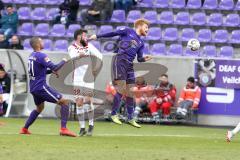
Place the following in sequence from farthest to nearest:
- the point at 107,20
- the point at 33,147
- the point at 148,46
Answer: the point at 107,20
the point at 148,46
the point at 33,147

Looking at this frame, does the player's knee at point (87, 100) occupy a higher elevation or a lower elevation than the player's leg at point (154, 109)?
higher

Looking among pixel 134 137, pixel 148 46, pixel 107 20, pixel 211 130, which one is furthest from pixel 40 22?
pixel 134 137

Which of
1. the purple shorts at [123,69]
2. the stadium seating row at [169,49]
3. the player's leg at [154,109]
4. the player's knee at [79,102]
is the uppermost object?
the purple shorts at [123,69]

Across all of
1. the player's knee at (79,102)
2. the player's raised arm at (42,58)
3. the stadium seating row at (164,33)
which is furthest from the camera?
the stadium seating row at (164,33)

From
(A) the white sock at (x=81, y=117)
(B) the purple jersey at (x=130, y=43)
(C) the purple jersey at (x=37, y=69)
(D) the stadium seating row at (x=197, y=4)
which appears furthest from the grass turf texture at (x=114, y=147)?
(D) the stadium seating row at (x=197, y=4)

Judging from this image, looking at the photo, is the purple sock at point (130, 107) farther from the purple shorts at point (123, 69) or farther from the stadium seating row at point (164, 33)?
the stadium seating row at point (164, 33)

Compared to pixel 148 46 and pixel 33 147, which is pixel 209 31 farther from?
pixel 33 147

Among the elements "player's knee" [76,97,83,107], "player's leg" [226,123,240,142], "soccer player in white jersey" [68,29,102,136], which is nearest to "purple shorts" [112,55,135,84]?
"soccer player in white jersey" [68,29,102,136]

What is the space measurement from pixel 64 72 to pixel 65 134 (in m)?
7.12

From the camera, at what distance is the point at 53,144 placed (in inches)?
516

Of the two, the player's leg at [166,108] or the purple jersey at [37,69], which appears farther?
the player's leg at [166,108]

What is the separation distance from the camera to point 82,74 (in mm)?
16031

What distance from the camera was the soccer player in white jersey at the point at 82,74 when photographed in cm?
1528

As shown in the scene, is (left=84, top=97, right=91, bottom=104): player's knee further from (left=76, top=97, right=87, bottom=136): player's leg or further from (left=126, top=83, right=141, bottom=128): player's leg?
(left=126, top=83, right=141, bottom=128): player's leg
